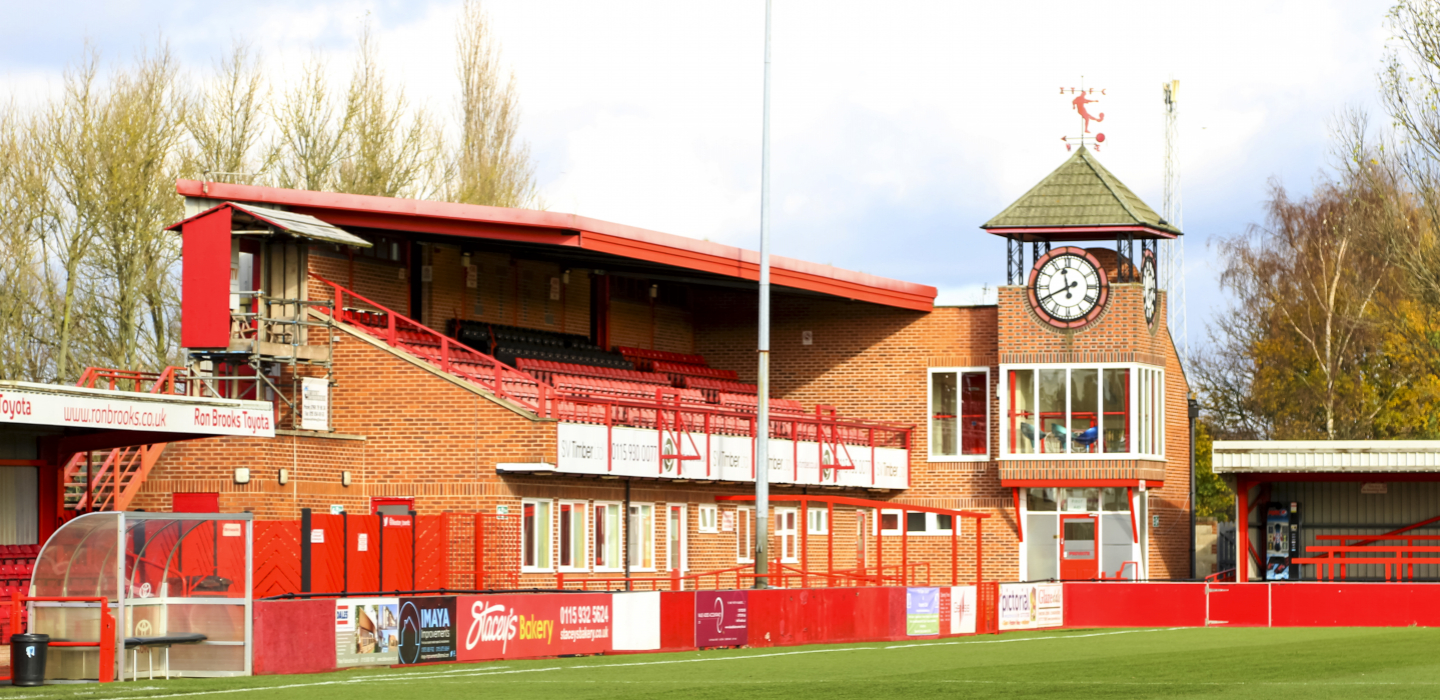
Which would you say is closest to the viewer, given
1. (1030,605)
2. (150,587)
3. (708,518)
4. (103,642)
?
(103,642)

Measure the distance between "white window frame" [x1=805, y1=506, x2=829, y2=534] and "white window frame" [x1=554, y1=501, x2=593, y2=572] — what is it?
8.90 meters

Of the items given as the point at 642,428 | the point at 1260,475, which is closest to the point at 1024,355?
the point at 1260,475

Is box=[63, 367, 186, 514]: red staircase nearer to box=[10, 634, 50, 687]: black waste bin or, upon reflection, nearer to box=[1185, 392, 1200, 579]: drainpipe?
box=[10, 634, 50, 687]: black waste bin

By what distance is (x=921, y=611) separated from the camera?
3288 centimetres

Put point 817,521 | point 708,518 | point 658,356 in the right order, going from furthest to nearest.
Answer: point 658,356 < point 817,521 < point 708,518

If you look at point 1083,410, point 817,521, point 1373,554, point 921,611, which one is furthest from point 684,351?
point 1373,554

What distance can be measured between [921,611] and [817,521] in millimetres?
9827

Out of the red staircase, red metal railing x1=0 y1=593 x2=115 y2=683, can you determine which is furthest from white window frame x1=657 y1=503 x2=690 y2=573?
red metal railing x1=0 y1=593 x2=115 y2=683

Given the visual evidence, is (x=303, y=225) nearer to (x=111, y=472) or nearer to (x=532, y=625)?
(x=111, y=472)

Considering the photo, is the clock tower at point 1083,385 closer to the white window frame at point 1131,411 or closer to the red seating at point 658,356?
the white window frame at point 1131,411

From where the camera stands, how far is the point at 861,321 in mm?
45188

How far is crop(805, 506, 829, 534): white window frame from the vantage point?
4212 cm

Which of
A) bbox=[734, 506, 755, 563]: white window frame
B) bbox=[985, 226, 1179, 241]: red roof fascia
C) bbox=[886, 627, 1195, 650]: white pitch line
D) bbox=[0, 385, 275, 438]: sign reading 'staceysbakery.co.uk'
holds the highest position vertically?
bbox=[985, 226, 1179, 241]: red roof fascia

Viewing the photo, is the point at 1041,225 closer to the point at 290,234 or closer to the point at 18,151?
the point at 290,234
